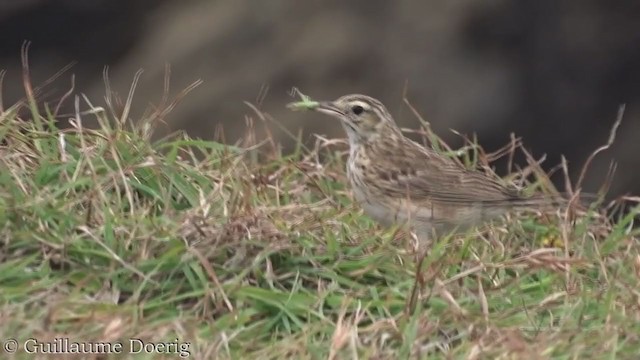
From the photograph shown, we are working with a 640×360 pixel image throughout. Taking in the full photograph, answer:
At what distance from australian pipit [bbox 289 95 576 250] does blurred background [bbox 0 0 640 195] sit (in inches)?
181

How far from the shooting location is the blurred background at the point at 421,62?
14.4m

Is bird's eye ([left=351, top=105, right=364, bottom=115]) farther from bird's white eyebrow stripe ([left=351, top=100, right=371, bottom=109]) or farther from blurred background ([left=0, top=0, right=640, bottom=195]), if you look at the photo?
blurred background ([left=0, top=0, right=640, bottom=195])

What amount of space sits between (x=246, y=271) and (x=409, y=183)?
159 centimetres

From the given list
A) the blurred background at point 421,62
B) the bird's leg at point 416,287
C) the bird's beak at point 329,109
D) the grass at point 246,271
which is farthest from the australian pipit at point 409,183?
the blurred background at point 421,62

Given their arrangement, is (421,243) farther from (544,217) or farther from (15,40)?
(15,40)

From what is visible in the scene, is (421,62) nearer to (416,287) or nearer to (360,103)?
(360,103)

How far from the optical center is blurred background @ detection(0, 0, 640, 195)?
14.4 metres

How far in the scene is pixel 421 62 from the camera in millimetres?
14484

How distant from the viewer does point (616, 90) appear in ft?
48.2

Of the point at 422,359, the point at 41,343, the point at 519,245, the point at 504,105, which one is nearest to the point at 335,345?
the point at 422,359

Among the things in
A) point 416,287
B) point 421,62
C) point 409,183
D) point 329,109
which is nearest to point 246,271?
point 416,287

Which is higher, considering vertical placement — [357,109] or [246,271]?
[246,271]

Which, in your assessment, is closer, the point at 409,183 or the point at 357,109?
the point at 409,183

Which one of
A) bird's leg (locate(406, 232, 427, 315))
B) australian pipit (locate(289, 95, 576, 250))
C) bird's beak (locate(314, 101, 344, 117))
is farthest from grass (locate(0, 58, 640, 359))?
bird's beak (locate(314, 101, 344, 117))
